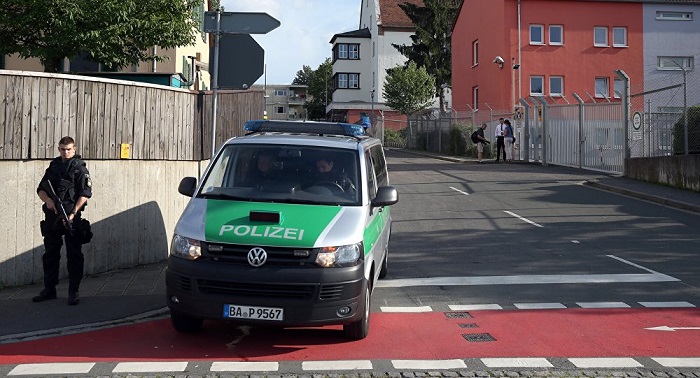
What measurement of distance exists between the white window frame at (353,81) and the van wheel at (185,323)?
65876 mm

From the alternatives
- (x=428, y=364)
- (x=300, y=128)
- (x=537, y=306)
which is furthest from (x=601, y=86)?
(x=428, y=364)

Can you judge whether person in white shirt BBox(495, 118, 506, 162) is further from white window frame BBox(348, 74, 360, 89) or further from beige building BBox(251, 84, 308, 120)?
beige building BBox(251, 84, 308, 120)

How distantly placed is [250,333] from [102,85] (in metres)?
4.61

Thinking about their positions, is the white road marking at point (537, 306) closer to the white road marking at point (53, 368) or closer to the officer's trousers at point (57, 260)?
the white road marking at point (53, 368)

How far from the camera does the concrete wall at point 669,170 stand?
1833 cm

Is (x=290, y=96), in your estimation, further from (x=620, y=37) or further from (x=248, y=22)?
(x=248, y=22)

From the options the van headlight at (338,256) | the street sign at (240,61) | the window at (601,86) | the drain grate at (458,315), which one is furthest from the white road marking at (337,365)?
the window at (601,86)

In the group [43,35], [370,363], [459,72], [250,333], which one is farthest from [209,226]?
[459,72]

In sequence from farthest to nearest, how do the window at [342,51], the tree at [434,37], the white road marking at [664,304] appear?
the window at [342,51] < the tree at [434,37] < the white road marking at [664,304]

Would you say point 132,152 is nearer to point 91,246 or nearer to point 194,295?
point 91,246

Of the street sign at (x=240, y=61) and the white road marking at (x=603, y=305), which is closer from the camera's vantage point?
the white road marking at (x=603, y=305)

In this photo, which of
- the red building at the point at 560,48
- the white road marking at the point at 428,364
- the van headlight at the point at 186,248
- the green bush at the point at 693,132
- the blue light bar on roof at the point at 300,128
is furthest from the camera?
the red building at the point at 560,48

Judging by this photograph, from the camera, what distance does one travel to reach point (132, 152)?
10703mm

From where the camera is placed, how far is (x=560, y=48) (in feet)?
127
